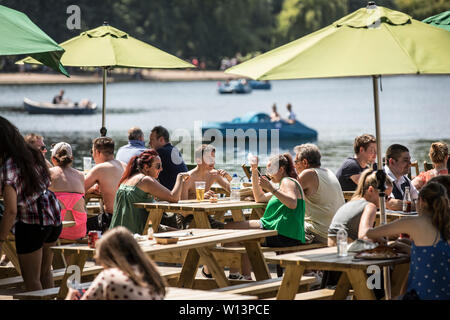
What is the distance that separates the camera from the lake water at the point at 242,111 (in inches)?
1510

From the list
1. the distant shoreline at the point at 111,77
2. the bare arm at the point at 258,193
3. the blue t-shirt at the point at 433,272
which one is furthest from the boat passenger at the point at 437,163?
the distant shoreline at the point at 111,77

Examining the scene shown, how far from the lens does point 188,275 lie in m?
6.71

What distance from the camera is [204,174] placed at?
324 inches

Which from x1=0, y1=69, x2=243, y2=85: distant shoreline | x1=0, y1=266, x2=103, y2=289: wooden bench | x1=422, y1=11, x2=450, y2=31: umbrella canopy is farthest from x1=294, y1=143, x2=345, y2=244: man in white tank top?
x1=0, y1=69, x2=243, y2=85: distant shoreline

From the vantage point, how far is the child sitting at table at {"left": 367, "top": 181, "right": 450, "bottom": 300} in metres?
4.89

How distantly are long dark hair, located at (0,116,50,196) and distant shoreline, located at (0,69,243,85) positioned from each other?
69.2m

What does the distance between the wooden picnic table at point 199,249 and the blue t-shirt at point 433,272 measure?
1465mm

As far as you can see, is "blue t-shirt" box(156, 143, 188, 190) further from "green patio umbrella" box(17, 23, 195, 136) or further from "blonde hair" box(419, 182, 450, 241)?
"blonde hair" box(419, 182, 450, 241)

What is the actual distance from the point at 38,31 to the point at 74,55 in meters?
3.38

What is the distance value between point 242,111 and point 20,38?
2239 inches

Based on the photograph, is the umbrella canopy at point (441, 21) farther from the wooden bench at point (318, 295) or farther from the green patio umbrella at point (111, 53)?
the wooden bench at point (318, 295)

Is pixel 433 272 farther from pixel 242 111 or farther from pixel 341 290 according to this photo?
pixel 242 111

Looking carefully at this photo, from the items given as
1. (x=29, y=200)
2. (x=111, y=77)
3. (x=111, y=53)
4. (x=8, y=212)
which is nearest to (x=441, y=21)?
(x=111, y=53)
